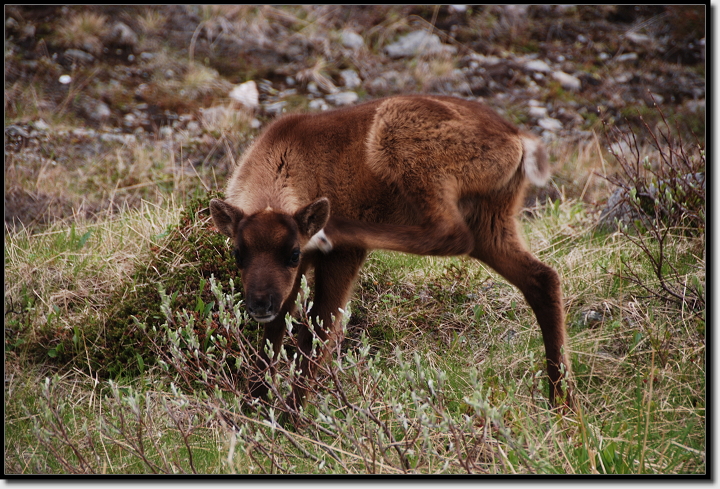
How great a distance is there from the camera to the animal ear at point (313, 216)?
3.90 metres

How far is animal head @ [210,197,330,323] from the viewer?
3.78m

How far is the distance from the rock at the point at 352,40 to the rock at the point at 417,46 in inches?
17.4

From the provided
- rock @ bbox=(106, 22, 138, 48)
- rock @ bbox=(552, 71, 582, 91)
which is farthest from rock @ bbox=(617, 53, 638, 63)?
rock @ bbox=(106, 22, 138, 48)

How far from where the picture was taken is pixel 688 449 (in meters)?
3.29

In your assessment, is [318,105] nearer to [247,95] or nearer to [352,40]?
[247,95]

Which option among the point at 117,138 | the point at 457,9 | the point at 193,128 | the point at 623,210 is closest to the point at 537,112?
the point at 457,9

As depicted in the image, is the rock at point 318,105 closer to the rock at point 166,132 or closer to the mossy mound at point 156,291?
the rock at point 166,132

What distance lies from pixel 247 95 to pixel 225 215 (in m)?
5.59

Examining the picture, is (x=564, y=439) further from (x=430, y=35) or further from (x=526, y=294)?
(x=430, y=35)

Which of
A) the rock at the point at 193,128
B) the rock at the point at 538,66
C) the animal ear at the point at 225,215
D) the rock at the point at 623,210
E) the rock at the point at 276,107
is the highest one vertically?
the animal ear at the point at 225,215

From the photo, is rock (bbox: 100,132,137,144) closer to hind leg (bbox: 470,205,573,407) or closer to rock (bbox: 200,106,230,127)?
rock (bbox: 200,106,230,127)

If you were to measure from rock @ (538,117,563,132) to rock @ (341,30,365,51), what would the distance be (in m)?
3.12

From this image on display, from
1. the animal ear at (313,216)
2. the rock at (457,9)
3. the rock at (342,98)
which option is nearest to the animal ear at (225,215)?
the animal ear at (313,216)

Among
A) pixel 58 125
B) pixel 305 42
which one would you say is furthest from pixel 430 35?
pixel 58 125
